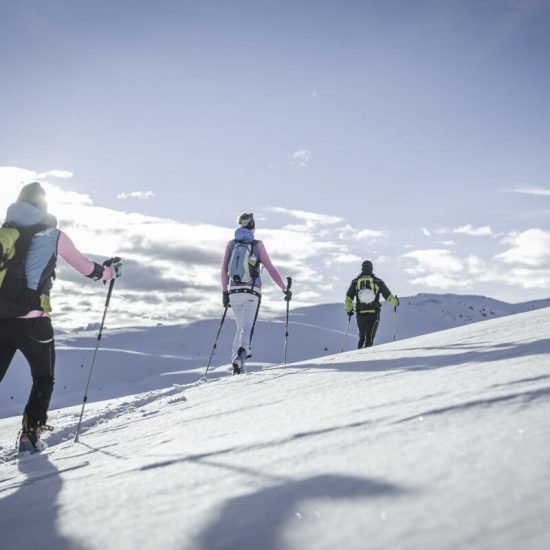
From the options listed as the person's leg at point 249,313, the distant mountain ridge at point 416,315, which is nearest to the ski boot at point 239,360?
the person's leg at point 249,313

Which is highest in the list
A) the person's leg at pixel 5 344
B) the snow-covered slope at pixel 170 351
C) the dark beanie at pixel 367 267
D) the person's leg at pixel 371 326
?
the dark beanie at pixel 367 267

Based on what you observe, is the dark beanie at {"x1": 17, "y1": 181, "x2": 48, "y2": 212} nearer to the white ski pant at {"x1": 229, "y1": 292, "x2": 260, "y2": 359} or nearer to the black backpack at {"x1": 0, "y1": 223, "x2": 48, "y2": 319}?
the black backpack at {"x1": 0, "y1": 223, "x2": 48, "y2": 319}

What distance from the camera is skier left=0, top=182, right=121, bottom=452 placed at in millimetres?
3760

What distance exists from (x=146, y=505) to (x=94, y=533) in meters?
0.16

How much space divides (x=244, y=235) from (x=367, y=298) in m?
2.99

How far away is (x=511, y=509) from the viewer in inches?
39.3

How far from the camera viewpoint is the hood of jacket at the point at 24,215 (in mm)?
3855

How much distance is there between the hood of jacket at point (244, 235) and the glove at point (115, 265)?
254 cm

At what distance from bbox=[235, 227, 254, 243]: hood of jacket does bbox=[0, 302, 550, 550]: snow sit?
3977 millimetres

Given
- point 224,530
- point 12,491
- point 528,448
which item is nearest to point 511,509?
point 528,448

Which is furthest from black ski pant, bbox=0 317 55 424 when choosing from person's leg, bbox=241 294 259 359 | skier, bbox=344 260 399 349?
skier, bbox=344 260 399 349

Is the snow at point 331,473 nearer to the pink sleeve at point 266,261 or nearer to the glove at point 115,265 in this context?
the glove at point 115,265

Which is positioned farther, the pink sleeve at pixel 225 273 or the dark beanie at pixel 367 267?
the dark beanie at pixel 367 267

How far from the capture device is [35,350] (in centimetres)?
386
